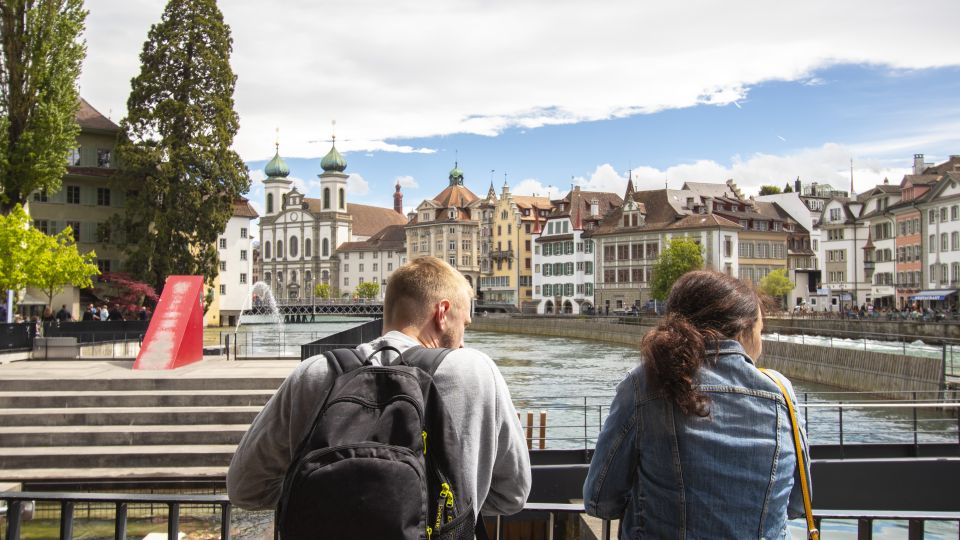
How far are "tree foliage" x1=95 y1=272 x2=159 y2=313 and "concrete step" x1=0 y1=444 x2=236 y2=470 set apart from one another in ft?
102

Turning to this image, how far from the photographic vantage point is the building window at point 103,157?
1983 inches

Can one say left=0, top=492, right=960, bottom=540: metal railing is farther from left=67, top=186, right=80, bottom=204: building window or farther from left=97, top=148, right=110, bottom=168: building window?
left=97, top=148, right=110, bottom=168: building window

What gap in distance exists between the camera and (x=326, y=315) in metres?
114

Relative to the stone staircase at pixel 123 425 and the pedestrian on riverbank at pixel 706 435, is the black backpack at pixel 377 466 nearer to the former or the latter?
the pedestrian on riverbank at pixel 706 435

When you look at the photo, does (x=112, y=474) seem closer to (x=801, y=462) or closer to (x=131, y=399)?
(x=131, y=399)

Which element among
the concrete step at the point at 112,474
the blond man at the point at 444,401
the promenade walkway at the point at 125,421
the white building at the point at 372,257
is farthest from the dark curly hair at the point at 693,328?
the white building at the point at 372,257

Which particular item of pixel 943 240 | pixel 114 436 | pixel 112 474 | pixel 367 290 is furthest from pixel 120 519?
pixel 367 290

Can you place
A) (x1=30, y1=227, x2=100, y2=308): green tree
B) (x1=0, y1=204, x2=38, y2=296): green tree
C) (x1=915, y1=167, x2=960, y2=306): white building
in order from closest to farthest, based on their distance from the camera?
(x1=0, y1=204, x2=38, y2=296): green tree, (x1=30, y1=227, x2=100, y2=308): green tree, (x1=915, y1=167, x2=960, y2=306): white building

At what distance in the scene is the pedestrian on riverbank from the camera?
110 inches

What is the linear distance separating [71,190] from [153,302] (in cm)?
853

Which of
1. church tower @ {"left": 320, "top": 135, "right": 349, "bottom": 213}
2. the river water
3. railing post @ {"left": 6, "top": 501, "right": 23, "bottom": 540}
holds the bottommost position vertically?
the river water

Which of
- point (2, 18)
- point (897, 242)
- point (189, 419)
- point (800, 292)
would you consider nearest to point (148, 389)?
point (189, 419)

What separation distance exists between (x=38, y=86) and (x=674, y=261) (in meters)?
51.3

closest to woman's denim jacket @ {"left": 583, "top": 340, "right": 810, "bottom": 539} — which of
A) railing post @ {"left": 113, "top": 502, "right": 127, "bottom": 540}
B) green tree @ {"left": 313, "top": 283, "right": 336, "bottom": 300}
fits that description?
railing post @ {"left": 113, "top": 502, "right": 127, "bottom": 540}
